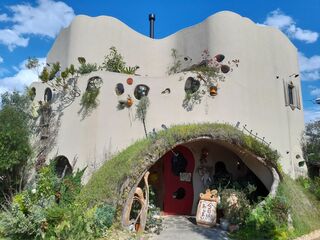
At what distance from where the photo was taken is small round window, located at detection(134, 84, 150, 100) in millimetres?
12359

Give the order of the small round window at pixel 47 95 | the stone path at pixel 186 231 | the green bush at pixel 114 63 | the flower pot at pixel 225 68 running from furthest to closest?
the flower pot at pixel 225 68 < the green bush at pixel 114 63 < the small round window at pixel 47 95 < the stone path at pixel 186 231

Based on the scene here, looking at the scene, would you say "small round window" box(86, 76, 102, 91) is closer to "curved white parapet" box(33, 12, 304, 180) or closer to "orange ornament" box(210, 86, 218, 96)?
"curved white parapet" box(33, 12, 304, 180)

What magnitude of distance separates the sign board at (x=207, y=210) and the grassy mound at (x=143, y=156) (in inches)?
86.3

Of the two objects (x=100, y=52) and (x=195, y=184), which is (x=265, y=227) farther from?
(x=100, y=52)

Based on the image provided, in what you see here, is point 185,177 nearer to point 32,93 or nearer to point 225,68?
point 225,68

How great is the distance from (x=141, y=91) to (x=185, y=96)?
1774 millimetres

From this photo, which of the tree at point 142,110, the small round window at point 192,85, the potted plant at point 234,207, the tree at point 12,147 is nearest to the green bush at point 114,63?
the tree at point 142,110

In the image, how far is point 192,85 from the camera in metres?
13.0

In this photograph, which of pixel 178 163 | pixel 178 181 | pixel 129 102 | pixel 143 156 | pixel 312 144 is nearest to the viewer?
pixel 143 156

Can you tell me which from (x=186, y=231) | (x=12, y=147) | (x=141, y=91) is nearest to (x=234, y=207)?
(x=186, y=231)

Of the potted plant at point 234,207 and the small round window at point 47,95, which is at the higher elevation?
the small round window at point 47,95

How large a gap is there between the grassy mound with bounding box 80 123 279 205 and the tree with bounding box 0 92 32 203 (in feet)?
10.1

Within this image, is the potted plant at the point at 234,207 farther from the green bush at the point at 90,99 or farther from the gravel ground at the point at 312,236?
the green bush at the point at 90,99

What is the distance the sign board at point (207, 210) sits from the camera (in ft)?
37.1
